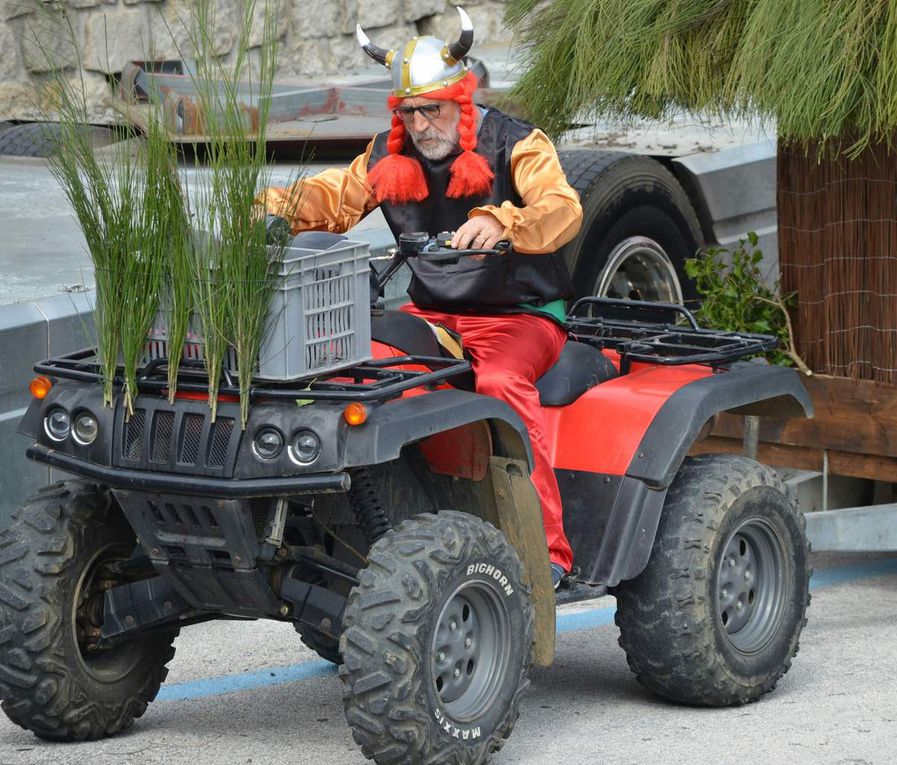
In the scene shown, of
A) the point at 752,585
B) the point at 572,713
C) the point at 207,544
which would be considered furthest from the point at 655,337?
the point at 207,544

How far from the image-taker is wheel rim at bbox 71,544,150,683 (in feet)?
14.7

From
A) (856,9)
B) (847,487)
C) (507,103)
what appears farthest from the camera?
(507,103)

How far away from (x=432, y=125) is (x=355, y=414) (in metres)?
1.20

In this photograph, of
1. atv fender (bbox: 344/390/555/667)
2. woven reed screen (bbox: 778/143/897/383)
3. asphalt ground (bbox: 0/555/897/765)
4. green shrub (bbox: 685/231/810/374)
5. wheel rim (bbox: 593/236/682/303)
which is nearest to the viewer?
atv fender (bbox: 344/390/555/667)

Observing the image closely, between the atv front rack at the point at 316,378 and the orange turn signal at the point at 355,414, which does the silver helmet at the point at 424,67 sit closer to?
the atv front rack at the point at 316,378

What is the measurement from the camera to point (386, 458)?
Result: 13.0 feet

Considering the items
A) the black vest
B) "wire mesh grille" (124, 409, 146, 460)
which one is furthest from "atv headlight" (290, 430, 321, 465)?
the black vest

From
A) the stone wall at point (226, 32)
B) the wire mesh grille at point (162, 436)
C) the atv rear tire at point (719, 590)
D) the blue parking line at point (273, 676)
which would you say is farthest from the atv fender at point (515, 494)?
the stone wall at point (226, 32)

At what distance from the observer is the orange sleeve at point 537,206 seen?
14.8 feet

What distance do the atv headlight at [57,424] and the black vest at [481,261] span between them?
1.13m

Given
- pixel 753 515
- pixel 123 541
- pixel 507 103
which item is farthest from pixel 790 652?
pixel 507 103

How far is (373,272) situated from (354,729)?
1.37m

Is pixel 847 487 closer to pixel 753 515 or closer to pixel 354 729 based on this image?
pixel 753 515

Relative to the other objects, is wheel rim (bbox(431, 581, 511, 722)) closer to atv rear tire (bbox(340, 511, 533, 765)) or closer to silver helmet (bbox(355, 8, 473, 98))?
atv rear tire (bbox(340, 511, 533, 765))
